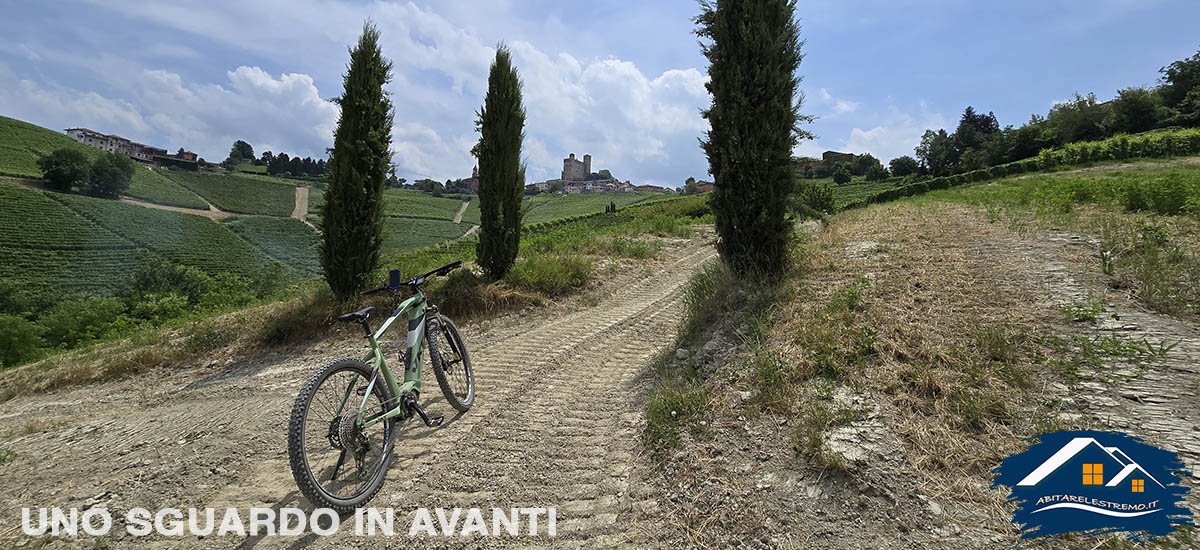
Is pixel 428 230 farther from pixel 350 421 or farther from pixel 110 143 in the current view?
pixel 110 143

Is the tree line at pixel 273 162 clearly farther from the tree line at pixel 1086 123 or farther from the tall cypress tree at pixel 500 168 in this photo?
the tree line at pixel 1086 123

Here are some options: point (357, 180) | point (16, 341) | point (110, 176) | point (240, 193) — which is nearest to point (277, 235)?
point (110, 176)

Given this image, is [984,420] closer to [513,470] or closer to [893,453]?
[893,453]

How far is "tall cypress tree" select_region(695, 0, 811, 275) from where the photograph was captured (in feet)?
17.8

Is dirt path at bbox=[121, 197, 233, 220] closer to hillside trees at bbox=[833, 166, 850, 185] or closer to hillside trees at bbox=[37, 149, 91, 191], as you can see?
hillside trees at bbox=[37, 149, 91, 191]

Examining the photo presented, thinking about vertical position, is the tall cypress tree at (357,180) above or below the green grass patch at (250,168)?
below

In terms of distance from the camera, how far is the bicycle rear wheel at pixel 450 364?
152 inches

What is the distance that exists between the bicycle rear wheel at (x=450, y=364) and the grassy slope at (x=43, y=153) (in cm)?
3962

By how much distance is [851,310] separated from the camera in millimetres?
4125

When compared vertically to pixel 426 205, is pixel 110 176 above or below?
above

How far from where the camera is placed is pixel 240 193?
1544 inches

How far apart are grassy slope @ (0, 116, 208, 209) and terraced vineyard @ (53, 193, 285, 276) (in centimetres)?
149

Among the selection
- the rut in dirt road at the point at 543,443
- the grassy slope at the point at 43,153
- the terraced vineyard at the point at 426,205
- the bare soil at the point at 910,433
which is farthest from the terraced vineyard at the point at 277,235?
the bare soil at the point at 910,433

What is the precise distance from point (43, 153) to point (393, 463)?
62546mm
